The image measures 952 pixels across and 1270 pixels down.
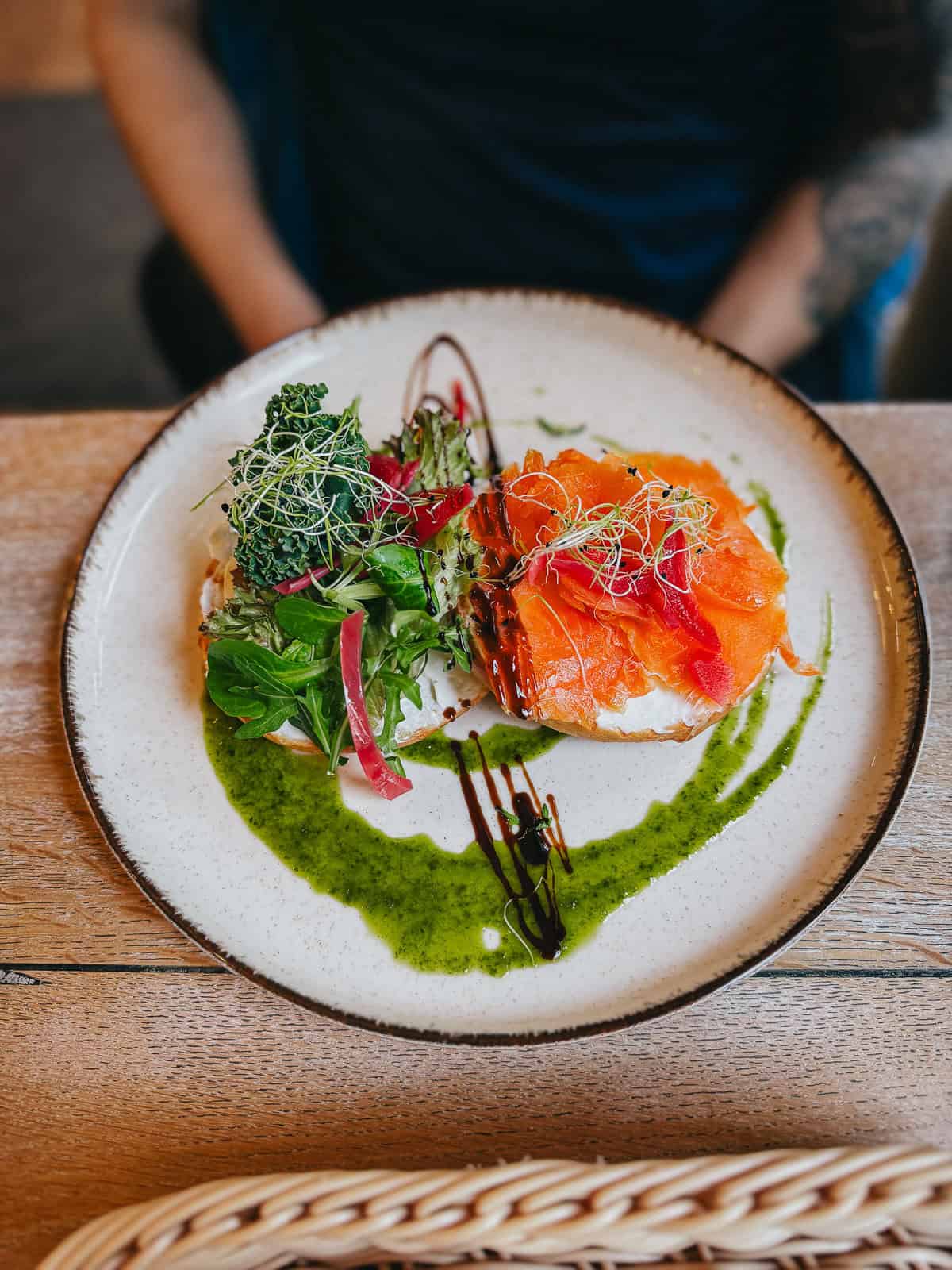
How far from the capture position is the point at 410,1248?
1077 millimetres

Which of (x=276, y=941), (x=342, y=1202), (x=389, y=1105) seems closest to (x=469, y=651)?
(x=276, y=941)

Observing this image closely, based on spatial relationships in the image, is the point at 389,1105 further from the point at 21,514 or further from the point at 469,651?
the point at 21,514

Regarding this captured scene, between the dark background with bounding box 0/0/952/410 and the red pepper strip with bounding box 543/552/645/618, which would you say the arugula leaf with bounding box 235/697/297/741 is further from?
the dark background with bounding box 0/0/952/410

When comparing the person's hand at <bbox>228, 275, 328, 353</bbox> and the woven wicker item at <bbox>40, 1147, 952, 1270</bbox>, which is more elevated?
the person's hand at <bbox>228, 275, 328, 353</bbox>

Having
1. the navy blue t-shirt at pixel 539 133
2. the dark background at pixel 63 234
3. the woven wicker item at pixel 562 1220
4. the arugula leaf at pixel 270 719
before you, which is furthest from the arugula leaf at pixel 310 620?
the dark background at pixel 63 234

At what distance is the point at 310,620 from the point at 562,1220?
0.94m

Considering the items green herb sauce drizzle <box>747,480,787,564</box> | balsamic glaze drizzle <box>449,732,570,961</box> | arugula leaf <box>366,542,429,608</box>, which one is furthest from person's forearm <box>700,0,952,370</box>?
balsamic glaze drizzle <box>449,732,570,961</box>

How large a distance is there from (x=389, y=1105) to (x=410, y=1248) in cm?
27

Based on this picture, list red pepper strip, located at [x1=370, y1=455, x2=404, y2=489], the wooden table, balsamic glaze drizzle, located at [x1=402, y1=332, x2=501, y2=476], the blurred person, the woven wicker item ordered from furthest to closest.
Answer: the blurred person, balsamic glaze drizzle, located at [x1=402, y1=332, x2=501, y2=476], red pepper strip, located at [x1=370, y1=455, x2=404, y2=489], the wooden table, the woven wicker item

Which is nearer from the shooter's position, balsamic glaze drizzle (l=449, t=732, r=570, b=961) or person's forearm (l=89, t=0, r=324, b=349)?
balsamic glaze drizzle (l=449, t=732, r=570, b=961)

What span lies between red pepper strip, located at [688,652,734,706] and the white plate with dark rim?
170 millimetres

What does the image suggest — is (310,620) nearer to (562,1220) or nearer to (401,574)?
(401,574)

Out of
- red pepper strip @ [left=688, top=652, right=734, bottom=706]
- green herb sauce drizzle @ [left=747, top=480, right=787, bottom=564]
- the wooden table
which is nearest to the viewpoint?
the wooden table

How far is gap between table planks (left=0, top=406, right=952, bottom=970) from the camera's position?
1459 mm
